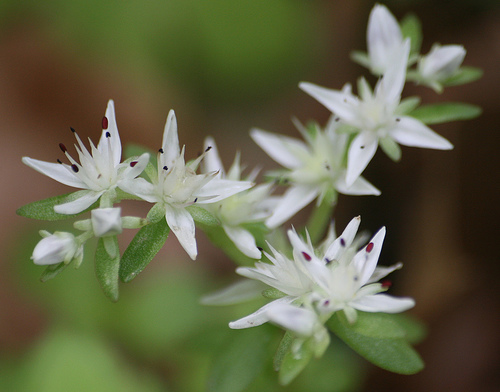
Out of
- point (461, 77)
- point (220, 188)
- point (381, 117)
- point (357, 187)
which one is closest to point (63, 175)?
point (220, 188)

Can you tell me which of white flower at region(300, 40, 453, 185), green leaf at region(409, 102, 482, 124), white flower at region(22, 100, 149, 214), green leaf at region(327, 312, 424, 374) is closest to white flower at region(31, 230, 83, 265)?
white flower at region(22, 100, 149, 214)

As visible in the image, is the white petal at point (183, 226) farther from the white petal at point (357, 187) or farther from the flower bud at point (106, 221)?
the white petal at point (357, 187)

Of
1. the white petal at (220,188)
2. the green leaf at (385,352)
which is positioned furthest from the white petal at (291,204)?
the green leaf at (385,352)

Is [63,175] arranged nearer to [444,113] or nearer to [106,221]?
A: [106,221]

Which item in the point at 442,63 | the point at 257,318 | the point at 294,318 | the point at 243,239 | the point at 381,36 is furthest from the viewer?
the point at 381,36

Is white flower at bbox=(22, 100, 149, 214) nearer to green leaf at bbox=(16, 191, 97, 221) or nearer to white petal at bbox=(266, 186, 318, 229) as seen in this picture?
green leaf at bbox=(16, 191, 97, 221)

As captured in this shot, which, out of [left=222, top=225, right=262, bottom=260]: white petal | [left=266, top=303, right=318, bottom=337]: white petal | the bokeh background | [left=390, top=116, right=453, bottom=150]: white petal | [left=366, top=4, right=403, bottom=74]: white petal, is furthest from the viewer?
the bokeh background

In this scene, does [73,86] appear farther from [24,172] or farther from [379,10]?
[379,10]
